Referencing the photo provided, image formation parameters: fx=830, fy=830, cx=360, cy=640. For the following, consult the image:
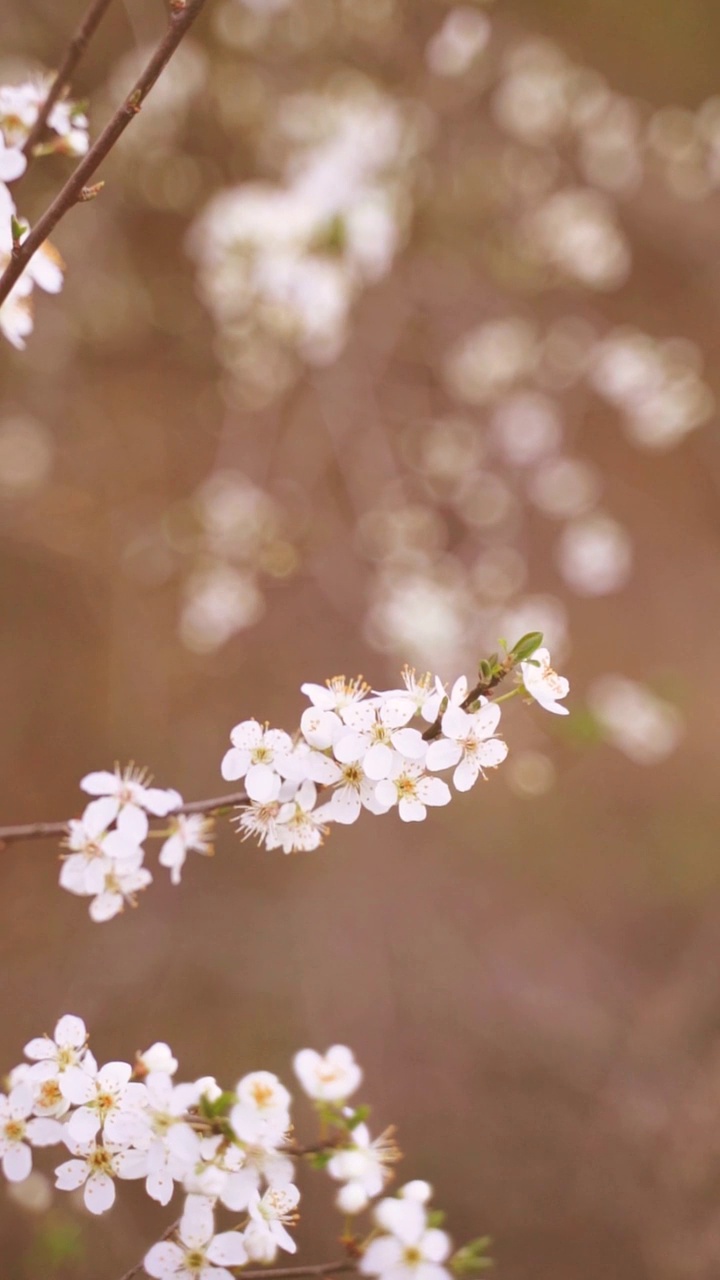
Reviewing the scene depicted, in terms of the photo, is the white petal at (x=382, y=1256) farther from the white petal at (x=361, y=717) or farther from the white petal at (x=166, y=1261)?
the white petal at (x=361, y=717)

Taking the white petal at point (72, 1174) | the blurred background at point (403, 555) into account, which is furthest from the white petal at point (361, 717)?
the blurred background at point (403, 555)

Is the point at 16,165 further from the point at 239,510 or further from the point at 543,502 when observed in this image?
the point at 543,502

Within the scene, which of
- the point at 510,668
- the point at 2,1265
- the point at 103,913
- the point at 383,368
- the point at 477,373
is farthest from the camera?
the point at 383,368

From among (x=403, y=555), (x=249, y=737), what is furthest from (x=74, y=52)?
(x=403, y=555)

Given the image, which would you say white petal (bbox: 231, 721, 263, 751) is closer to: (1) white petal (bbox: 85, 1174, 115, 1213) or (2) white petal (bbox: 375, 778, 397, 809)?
(2) white petal (bbox: 375, 778, 397, 809)

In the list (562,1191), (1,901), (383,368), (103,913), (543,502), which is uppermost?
(383,368)

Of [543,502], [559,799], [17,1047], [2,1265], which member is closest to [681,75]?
[543,502]

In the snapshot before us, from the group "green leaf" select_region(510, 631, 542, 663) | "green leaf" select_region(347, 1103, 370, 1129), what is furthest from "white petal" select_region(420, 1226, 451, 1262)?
"green leaf" select_region(510, 631, 542, 663)
